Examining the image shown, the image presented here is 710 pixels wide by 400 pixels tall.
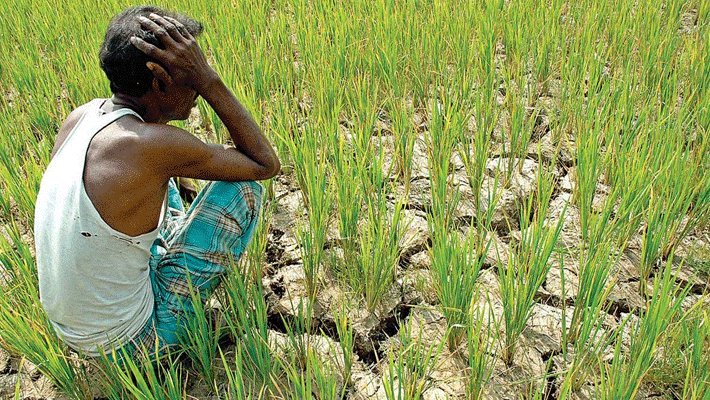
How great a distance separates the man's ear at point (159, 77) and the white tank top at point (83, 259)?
8 centimetres

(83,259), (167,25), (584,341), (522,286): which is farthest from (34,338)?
(584,341)

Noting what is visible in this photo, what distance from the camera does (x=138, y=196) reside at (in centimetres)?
126

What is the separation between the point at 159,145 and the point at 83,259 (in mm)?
292

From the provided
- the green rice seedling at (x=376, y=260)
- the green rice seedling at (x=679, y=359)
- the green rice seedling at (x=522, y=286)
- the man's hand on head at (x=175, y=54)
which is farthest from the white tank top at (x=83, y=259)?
the green rice seedling at (x=679, y=359)

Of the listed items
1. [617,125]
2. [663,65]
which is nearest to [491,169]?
[617,125]

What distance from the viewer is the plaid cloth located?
1440 millimetres

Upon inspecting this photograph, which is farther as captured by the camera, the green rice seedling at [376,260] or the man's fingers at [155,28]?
the green rice seedling at [376,260]

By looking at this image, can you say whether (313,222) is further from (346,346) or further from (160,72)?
(160,72)

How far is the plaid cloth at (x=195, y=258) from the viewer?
1.44m

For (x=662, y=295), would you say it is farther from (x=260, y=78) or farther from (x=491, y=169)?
(x=260, y=78)

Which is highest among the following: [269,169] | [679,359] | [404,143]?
[269,169]

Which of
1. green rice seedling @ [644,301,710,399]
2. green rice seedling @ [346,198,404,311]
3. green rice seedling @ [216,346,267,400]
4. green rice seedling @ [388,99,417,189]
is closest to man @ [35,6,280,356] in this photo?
green rice seedling @ [216,346,267,400]

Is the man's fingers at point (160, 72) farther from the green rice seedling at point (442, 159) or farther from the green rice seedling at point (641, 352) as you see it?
the green rice seedling at point (641, 352)

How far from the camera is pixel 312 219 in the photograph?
1647 mm
